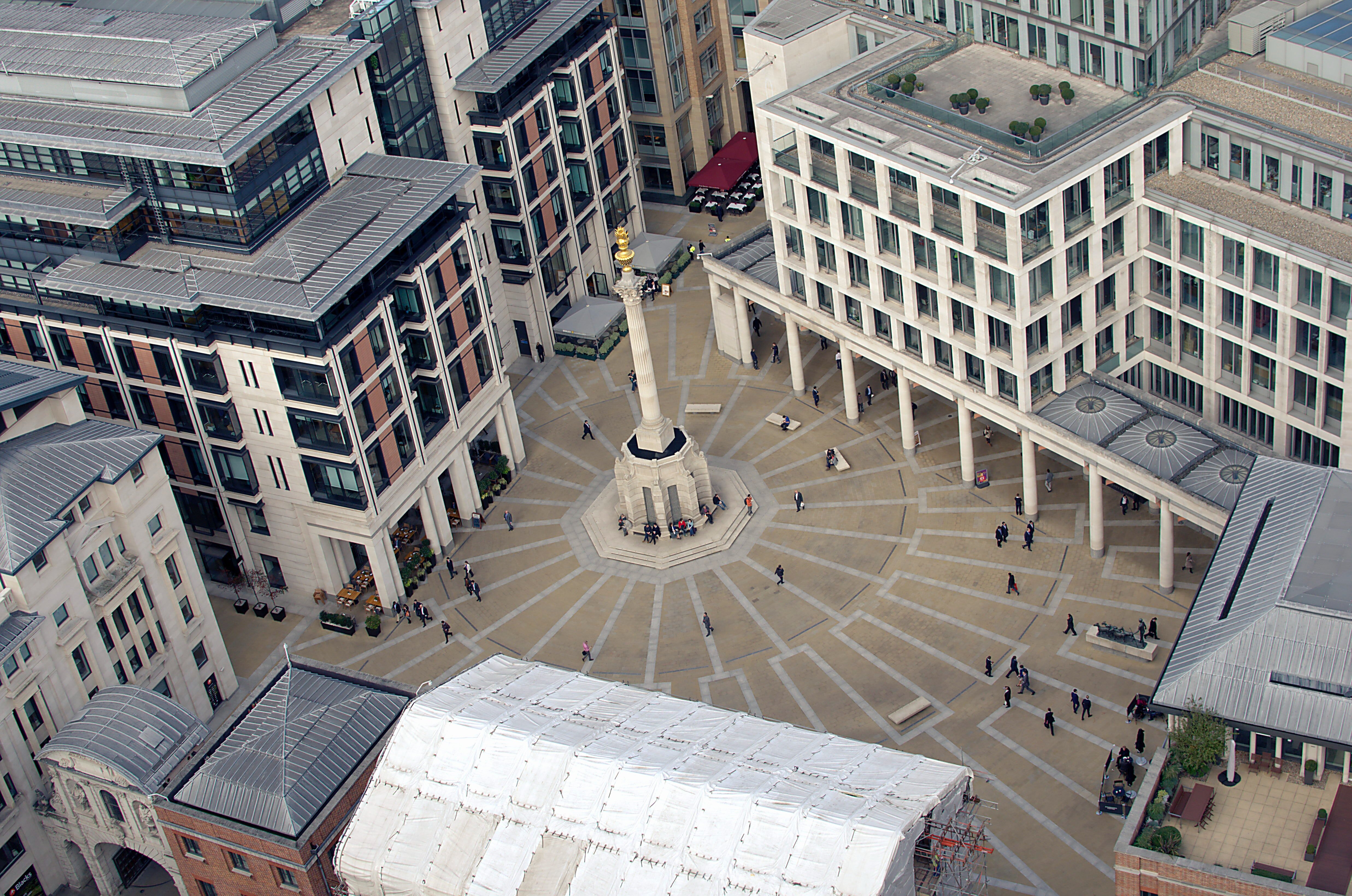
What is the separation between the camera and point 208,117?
110 m

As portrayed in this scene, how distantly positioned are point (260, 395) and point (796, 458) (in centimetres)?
4058

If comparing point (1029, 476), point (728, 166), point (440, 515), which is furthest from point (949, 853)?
point (728, 166)

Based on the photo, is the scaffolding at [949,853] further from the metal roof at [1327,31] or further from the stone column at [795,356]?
the metal roof at [1327,31]

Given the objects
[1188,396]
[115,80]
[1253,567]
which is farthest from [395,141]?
[1253,567]

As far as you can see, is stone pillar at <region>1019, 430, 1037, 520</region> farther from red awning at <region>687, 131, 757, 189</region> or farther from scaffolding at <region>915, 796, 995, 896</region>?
red awning at <region>687, 131, 757, 189</region>

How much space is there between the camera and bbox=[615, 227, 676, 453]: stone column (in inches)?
4525

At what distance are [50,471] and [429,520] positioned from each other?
30.4 meters

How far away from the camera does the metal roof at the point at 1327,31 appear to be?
10538cm

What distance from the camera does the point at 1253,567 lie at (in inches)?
3492

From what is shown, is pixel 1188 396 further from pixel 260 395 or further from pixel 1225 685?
pixel 260 395

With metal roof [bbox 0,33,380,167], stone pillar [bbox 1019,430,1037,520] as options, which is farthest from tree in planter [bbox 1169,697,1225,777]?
metal roof [bbox 0,33,380,167]

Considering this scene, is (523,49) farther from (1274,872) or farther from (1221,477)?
(1274,872)

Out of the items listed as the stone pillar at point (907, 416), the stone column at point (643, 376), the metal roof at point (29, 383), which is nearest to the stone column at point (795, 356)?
the stone pillar at point (907, 416)

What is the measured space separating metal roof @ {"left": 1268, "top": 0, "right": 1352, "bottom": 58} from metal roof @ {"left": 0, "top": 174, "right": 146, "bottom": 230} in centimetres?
7621
